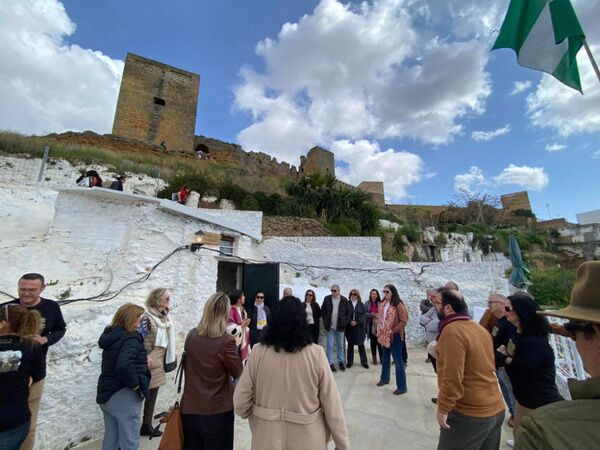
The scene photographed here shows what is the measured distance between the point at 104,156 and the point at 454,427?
14.8m

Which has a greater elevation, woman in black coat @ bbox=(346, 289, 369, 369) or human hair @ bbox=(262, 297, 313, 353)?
human hair @ bbox=(262, 297, 313, 353)

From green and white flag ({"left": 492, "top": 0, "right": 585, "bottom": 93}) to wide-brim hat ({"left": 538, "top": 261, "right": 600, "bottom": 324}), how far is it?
136 inches

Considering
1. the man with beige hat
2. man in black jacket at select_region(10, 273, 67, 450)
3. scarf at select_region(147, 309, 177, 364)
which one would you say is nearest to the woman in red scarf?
scarf at select_region(147, 309, 177, 364)

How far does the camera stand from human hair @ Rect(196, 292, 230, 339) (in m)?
2.44

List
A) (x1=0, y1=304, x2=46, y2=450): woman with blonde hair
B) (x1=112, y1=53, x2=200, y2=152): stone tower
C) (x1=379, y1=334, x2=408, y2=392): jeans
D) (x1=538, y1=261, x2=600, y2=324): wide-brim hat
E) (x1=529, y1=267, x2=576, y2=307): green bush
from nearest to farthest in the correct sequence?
(x1=538, y1=261, x2=600, y2=324): wide-brim hat
(x1=0, y1=304, x2=46, y2=450): woman with blonde hair
(x1=379, y1=334, x2=408, y2=392): jeans
(x1=529, y1=267, x2=576, y2=307): green bush
(x1=112, y1=53, x2=200, y2=152): stone tower

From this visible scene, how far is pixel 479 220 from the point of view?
2434cm

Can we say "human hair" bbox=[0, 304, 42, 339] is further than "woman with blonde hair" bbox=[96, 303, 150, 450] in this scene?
No

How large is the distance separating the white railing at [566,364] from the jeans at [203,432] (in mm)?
4373

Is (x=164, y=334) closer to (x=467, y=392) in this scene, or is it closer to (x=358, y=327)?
(x=467, y=392)

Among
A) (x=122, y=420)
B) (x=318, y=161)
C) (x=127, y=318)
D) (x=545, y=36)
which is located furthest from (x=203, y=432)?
(x=318, y=161)

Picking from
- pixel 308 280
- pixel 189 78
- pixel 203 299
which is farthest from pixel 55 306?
pixel 189 78

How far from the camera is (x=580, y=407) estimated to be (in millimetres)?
836

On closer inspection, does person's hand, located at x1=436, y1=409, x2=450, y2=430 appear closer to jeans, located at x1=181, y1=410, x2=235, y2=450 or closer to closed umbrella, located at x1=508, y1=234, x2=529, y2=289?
jeans, located at x1=181, y1=410, x2=235, y2=450

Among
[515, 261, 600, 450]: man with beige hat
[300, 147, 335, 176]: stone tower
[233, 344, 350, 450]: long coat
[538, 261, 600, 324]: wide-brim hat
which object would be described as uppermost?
[300, 147, 335, 176]: stone tower
